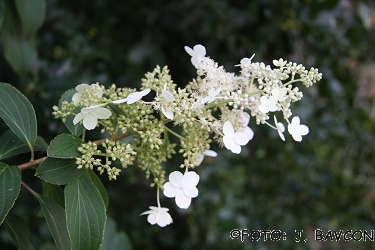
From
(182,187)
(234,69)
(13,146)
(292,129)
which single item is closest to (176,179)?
(182,187)

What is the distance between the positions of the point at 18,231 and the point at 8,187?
0.47 ft

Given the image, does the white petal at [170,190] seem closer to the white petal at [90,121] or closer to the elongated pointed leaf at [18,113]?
the white petal at [90,121]

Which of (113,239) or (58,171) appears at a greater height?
(113,239)

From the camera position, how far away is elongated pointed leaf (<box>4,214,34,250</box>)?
2.50 feet

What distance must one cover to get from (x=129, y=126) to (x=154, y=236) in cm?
156

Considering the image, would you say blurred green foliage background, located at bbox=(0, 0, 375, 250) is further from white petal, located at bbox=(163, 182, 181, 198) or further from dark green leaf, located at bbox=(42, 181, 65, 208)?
white petal, located at bbox=(163, 182, 181, 198)

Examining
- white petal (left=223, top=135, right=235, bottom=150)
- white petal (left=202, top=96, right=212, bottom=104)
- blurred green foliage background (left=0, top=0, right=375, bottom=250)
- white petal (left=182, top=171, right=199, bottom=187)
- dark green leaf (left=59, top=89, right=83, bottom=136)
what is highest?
blurred green foliage background (left=0, top=0, right=375, bottom=250)

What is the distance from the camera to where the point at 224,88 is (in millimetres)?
718

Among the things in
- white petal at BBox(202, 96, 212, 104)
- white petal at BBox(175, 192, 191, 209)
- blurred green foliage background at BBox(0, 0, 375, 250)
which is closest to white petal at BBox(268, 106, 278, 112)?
white petal at BBox(202, 96, 212, 104)

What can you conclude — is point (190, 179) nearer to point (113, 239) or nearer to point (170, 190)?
point (170, 190)

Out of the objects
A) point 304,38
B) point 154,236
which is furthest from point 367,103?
point 154,236

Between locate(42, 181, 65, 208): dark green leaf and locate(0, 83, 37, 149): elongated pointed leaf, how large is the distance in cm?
9

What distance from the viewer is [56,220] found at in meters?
0.74

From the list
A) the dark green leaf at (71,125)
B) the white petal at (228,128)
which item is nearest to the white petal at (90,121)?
the dark green leaf at (71,125)
